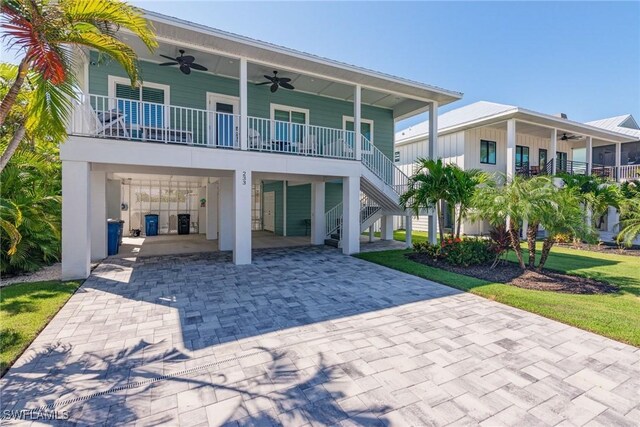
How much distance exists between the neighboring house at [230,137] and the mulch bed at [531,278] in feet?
11.9

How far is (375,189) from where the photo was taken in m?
10.6

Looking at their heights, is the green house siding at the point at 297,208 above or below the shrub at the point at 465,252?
above

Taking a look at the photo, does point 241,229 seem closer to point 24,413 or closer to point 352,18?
point 24,413

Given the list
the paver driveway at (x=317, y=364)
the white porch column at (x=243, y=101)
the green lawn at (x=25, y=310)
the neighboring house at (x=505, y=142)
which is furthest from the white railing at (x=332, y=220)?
the green lawn at (x=25, y=310)

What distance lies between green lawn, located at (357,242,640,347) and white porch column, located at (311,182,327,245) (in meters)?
3.14

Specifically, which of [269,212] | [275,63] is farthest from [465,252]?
[269,212]

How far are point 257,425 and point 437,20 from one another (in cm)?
1326

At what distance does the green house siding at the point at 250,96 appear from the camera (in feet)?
29.7

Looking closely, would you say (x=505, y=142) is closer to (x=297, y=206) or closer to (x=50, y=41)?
(x=297, y=206)

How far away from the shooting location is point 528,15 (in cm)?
1030

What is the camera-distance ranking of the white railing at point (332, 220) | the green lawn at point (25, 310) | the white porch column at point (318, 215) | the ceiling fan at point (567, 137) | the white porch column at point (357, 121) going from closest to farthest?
the green lawn at point (25, 310)
the white porch column at point (357, 121)
the white porch column at point (318, 215)
the white railing at point (332, 220)
the ceiling fan at point (567, 137)

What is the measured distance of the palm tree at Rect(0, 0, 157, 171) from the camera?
10.6ft

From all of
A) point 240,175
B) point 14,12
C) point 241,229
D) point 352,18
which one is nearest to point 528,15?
point 352,18

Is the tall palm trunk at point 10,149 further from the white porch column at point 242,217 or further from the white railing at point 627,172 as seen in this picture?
the white railing at point 627,172
